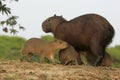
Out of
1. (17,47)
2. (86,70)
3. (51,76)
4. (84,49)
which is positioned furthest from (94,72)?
(17,47)

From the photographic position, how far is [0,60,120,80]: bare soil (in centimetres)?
987

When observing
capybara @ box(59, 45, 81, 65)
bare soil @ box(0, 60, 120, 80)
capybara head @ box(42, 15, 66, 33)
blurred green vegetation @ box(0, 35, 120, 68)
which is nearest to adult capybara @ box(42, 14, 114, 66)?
capybara head @ box(42, 15, 66, 33)

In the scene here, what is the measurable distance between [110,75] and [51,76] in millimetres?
1366

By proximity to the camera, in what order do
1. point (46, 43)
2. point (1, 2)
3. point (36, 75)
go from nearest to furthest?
point (36, 75) → point (1, 2) → point (46, 43)

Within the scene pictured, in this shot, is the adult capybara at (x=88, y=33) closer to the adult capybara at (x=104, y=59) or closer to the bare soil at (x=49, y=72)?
the adult capybara at (x=104, y=59)

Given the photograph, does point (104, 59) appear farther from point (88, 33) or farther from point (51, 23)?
point (51, 23)

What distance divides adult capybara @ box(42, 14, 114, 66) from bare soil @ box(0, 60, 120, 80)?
41.2 inches

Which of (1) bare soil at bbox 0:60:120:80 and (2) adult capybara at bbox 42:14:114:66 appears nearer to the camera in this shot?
(1) bare soil at bbox 0:60:120:80

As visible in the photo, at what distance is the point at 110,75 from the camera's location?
10.8m

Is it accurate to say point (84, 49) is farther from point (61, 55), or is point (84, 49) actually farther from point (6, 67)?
point (6, 67)

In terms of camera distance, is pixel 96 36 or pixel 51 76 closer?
pixel 51 76

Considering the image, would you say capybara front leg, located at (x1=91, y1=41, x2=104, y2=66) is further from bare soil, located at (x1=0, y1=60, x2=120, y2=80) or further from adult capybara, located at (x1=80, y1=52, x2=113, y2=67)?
bare soil, located at (x1=0, y1=60, x2=120, y2=80)

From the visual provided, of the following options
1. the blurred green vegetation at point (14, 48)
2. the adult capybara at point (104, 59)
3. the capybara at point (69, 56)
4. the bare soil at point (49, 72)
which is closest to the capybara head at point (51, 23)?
the adult capybara at point (104, 59)

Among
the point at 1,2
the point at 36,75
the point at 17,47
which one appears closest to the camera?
the point at 36,75
